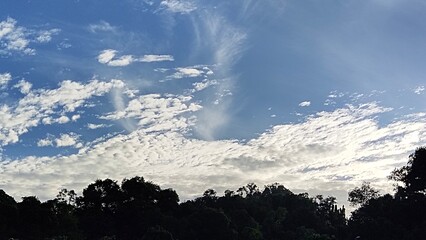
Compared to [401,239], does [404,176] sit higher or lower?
higher

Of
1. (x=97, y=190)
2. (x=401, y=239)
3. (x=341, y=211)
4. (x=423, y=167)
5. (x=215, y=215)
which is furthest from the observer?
(x=341, y=211)

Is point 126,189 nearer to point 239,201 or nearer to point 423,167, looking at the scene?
point 239,201

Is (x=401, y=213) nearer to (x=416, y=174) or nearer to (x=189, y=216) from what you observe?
(x=416, y=174)

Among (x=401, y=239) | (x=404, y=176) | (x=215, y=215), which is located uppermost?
(x=404, y=176)

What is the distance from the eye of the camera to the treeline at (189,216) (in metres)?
63.0

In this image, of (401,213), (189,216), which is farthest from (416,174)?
(189,216)

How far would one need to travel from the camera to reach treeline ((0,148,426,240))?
63.0m

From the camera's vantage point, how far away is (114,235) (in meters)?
77.2

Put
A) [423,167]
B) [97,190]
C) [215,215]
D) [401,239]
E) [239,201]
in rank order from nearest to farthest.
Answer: [401,239]
[423,167]
[215,215]
[97,190]
[239,201]

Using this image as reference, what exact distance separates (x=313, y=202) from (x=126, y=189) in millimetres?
41213

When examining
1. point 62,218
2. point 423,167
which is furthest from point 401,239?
point 62,218

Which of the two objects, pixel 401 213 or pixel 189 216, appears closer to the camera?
pixel 401 213

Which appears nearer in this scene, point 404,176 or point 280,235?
point 404,176

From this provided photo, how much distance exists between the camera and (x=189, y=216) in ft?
258
